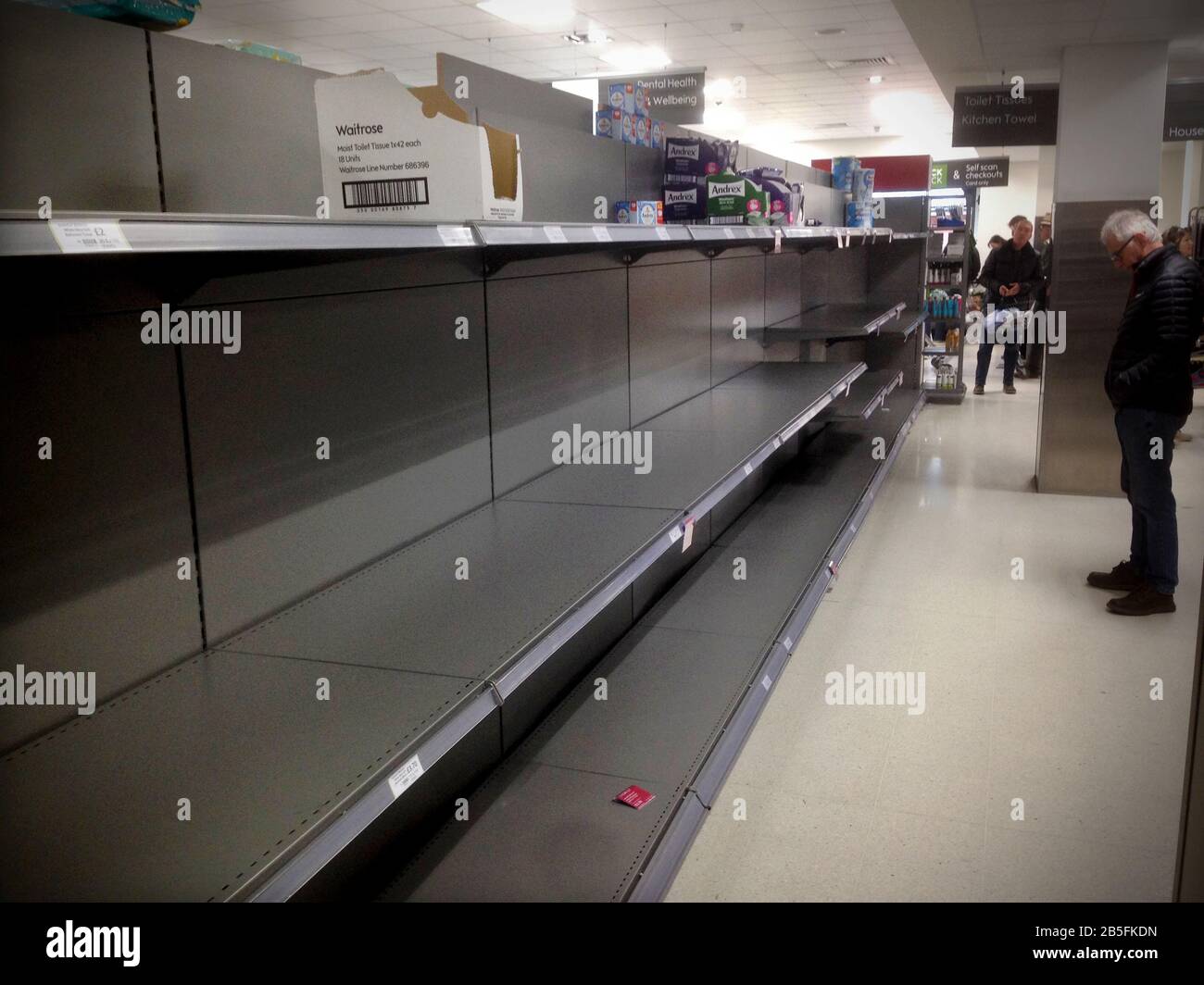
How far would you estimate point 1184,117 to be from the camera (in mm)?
8547

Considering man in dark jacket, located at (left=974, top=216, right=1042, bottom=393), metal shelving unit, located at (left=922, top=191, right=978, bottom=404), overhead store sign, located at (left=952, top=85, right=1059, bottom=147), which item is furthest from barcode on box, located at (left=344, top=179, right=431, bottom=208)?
man in dark jacket, located at (left=974, top=216, right=1042, bottom=393)

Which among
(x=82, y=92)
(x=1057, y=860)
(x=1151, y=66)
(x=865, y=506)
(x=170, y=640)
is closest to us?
(x=82, y=92)

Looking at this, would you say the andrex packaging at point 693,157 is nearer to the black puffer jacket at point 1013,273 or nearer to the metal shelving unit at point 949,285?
the metal shelving unit at point 949,285

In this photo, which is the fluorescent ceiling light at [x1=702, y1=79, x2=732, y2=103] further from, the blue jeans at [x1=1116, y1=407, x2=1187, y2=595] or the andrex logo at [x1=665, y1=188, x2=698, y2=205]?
the andrex logo at [x1=665, y1=188, x2=698, y2=205]

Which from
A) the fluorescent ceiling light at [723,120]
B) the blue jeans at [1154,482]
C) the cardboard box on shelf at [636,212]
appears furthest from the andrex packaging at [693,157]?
the fluorescent ceiling light at [723,120]

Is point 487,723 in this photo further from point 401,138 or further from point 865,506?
point 865,506

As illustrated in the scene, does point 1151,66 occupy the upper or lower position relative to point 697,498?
upper

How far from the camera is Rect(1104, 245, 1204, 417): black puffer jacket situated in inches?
165

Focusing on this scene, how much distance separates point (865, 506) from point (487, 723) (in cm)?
287

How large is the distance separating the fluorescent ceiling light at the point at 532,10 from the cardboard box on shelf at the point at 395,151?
293 inches
